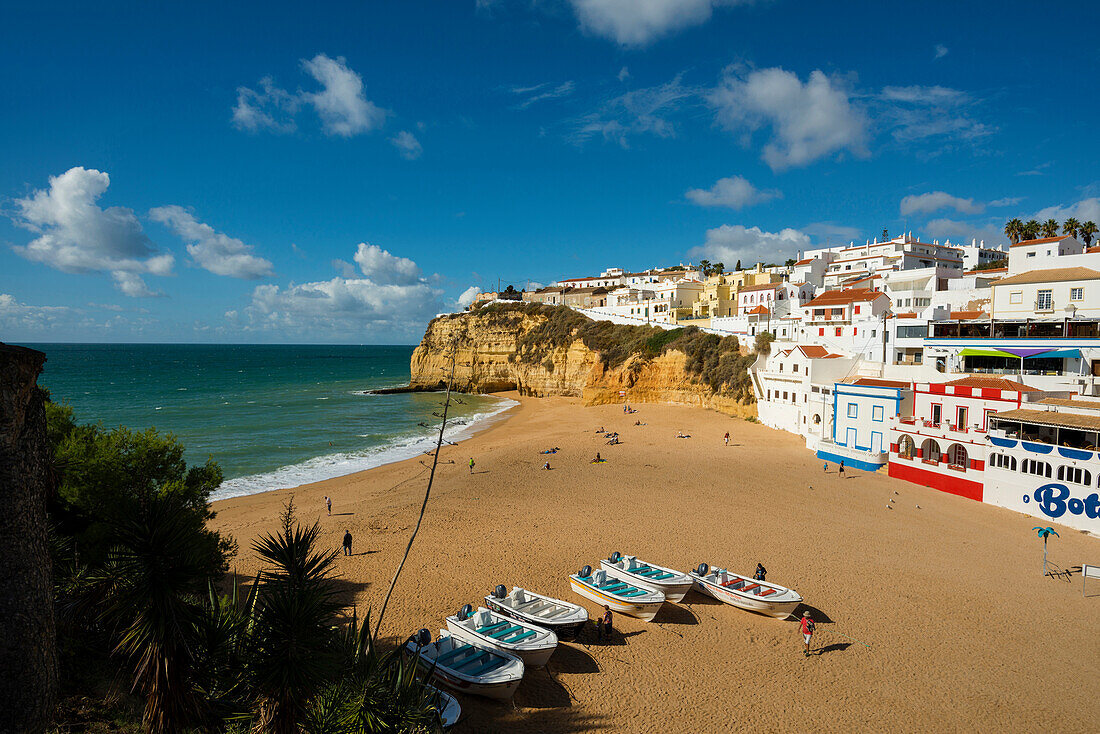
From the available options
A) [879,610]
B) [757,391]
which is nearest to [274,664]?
[879,610]

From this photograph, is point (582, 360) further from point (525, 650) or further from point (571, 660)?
point (525, 650)

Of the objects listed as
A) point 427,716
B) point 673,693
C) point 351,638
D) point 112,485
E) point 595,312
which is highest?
point 595,312

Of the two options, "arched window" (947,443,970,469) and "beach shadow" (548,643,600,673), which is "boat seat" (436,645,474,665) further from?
"arched window" (947,443,970,469)

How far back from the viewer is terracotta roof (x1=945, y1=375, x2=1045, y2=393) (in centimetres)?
2645

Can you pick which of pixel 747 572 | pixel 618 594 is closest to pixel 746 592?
A: pixel 747 572

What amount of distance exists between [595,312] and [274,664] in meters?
70.0

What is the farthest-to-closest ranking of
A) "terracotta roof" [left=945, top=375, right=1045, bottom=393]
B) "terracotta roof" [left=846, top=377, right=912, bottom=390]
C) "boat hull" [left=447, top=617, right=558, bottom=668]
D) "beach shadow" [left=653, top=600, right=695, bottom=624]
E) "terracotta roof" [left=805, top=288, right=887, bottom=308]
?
"terracotta roof" [left=805, top=288, right=887, bottom=308]
"terracotta roof" [left=846, top=377, right=912, bottom=390]
"terracotta roof" [left=945, top=375, right=1045, bottom=393]
"beach shadow" [left=653, top=600, right=695, bottom=624]
"boat hull" [left=447, top=617, right=558, bottom=668]

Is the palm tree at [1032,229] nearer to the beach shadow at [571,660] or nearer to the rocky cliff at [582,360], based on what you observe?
the rocky cliff at [582,360]

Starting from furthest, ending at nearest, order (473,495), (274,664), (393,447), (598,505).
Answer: (393,447)
(473,495)
(598,505)
(274,664)

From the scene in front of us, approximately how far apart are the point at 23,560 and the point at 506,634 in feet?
32.4

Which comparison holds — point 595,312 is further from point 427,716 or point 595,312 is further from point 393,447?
point 427,716

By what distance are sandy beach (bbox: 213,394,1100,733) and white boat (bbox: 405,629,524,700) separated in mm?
501

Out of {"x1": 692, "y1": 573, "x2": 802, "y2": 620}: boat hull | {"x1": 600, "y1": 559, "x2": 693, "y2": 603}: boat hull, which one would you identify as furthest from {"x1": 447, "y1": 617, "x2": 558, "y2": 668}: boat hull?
{"x1": 692, "y1": 573, "x2": 802, "y2": 620}: boat hull

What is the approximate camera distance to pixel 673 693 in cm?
1211
